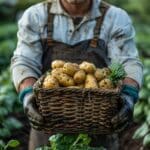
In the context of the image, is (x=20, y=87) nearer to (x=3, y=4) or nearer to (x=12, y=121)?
(x=12, y=121)

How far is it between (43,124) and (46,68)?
0.78 metres

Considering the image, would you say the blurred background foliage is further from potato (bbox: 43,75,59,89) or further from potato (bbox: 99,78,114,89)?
potato (bbox: 99,78,114,89)

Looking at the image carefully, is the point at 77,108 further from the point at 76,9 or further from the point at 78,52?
the point at 76,9

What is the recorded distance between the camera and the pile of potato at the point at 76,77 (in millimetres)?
5145

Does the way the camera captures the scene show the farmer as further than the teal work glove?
Yes

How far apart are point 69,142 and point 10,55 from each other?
14.8 ft

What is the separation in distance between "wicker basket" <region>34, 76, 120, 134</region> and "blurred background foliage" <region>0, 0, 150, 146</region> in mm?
1422

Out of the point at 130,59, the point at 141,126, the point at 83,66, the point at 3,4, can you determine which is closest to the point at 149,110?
the point at 141,126

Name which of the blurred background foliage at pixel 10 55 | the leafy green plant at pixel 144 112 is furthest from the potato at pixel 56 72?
the leafy green plant at pixel 144 112

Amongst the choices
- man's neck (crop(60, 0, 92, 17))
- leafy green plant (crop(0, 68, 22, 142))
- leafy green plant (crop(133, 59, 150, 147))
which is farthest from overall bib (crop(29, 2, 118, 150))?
leafy green plant (crop(0, 68, 22, 142))

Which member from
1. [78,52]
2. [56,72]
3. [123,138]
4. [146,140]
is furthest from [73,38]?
[123,138]

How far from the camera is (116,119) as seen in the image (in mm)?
5188

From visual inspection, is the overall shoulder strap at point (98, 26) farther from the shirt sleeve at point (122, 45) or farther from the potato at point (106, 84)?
the potato at point (106, 84)

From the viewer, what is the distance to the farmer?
5.84 meters
